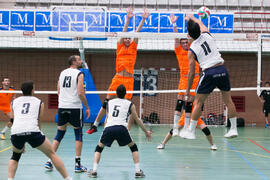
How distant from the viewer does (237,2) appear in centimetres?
1862

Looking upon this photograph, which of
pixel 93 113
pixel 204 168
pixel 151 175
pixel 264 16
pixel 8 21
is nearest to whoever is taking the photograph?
pixel 151 175

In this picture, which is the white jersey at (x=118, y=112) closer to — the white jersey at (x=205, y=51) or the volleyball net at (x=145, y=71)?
the white jersey at (x=205, y=51)

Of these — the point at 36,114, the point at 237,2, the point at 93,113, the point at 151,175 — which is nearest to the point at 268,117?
the point at 237,2

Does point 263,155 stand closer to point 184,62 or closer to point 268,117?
point 184,62

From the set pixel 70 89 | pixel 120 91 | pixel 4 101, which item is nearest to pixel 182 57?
pixel 120 91

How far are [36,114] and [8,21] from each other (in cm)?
1139

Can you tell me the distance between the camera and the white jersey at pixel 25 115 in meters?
4.39

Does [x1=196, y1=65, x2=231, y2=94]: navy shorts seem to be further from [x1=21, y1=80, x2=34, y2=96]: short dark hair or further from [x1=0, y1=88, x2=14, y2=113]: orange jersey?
[x1=0, y1=88, x2=14, y2=113]: orange jersey

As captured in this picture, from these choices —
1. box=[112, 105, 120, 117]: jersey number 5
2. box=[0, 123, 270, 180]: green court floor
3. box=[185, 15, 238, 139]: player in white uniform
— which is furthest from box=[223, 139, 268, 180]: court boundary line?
box=[112, 105, 120, 117]: jersey number 5

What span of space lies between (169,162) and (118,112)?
5.99 feet

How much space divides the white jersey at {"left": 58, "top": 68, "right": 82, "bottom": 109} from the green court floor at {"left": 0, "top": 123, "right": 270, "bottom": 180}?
1066mm

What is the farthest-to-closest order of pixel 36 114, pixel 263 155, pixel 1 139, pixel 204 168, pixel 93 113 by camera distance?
pixel 93 113 → pixel 1 139 → pixel 263 155 → pixel 204 168 → pixel 36 114

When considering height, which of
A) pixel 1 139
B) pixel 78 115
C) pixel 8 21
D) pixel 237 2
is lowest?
pixel 1 139

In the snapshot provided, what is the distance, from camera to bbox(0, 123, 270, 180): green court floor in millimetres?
5488
